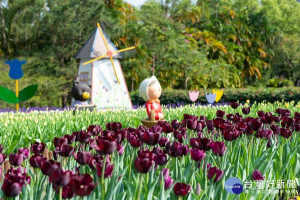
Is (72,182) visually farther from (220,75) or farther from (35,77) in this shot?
(220,75)

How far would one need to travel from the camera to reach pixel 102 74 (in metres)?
13.5

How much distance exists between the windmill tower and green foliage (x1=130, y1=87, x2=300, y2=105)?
2.69 m

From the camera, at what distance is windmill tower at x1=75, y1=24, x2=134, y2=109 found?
13258 mm

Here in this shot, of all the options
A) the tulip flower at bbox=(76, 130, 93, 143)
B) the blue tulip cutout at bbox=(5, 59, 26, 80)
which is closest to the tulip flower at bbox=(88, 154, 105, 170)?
the tulip flower at bbox=(76, 130, 93, 143)

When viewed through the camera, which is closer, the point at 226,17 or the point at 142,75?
the point at 142,75

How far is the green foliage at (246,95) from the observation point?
1311cm

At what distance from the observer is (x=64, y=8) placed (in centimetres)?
1703

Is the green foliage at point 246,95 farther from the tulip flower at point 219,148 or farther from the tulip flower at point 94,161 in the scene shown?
the tulip flower at point 94,161

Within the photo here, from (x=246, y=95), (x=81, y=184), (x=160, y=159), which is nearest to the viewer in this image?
(x=81, y=184)

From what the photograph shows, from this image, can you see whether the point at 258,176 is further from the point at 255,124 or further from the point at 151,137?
the point at 255,124

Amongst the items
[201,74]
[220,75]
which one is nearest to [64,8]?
[201,74]

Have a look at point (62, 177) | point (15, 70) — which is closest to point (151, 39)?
point (15, 70)

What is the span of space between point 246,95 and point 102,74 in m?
6.08

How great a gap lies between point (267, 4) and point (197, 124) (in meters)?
31.6
